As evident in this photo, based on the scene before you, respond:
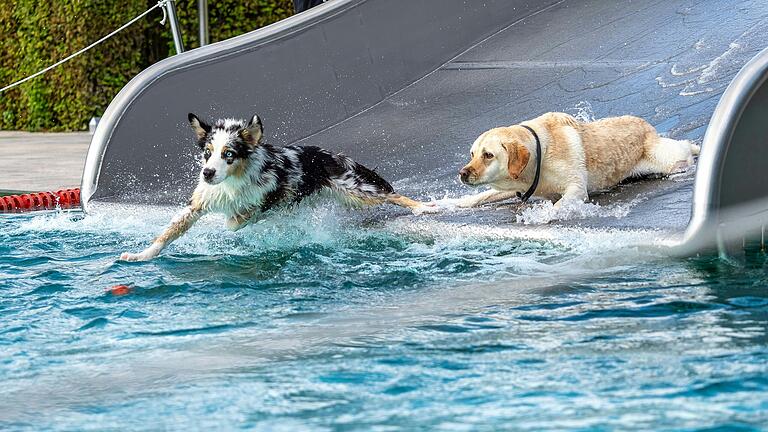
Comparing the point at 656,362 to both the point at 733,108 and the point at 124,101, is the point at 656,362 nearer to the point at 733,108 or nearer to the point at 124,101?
the point at 733,108

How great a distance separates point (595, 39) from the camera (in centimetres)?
976

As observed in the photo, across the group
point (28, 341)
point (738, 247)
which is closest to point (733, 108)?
point (738, 247)

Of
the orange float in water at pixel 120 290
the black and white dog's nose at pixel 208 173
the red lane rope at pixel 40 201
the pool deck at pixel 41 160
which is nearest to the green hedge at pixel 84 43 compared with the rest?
the pool deck at pixel 41 160

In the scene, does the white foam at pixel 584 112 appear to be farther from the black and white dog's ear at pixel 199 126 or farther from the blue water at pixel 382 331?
the black and white dog's ear at pixel 199 126

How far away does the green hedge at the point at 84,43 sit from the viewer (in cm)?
1450

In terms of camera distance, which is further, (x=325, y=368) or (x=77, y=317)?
(x=77, y=317)

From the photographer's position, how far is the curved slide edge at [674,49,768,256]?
5.48 meters

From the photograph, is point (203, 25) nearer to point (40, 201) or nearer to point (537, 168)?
point (40, 201)

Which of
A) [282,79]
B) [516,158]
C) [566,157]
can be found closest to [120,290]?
[516,158]

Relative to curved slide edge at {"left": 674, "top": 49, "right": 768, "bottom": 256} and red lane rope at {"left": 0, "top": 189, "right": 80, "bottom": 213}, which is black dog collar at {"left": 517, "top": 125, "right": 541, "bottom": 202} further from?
red lane rope at {"left": 0, "top": 189, "right": 80, "bottom": 213}

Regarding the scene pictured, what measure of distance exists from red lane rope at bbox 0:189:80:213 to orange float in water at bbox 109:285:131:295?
10.7 feet

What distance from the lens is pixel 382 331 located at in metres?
4.71

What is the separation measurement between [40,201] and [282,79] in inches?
82.9

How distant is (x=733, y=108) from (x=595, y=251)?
970 mm
